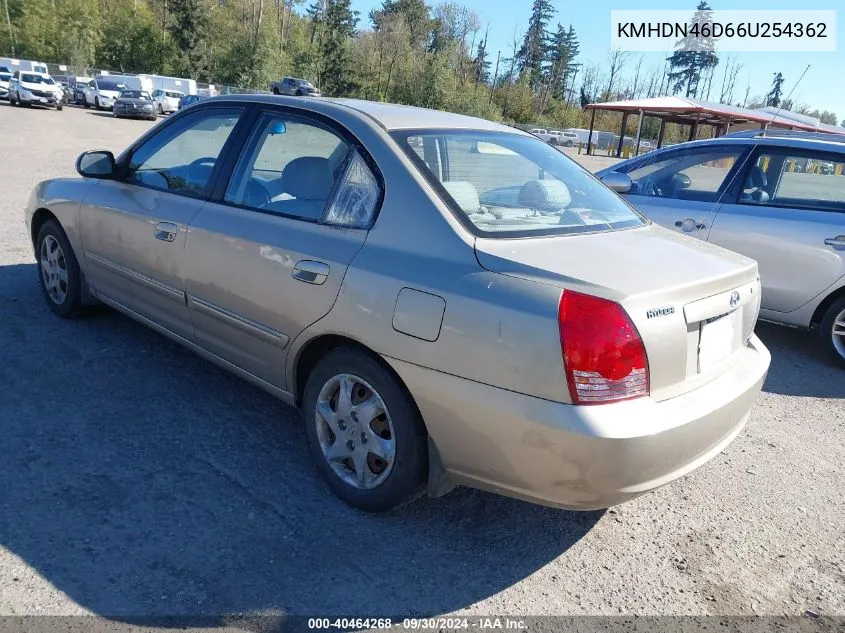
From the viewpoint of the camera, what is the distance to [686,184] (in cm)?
596

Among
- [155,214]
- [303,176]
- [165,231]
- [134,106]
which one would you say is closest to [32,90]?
[134,106]

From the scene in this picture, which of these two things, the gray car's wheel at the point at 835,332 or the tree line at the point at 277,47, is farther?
the tree line at the point at 277,47

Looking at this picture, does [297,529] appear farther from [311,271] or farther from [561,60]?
[561,60]

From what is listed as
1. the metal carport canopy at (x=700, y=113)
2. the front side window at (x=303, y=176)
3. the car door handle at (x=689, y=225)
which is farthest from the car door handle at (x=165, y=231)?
the metal carport canopy at (x=700, y=113)

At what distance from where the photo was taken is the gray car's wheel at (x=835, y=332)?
5.20m

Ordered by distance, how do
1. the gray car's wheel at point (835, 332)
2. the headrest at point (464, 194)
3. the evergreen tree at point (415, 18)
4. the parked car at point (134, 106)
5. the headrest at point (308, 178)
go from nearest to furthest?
1. the headrest at point (464, 194)
2. the headrest at point (308, 178)
3. the gray car's wheel at point (835, 332)
4. the parked car at point (134, 106)
5. the evergreen tree at point (415, 18)

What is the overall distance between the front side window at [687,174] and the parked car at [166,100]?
3756cm

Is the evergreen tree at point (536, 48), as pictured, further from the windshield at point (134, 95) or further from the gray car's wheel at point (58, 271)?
the gray car's wheel at point (58, 271)

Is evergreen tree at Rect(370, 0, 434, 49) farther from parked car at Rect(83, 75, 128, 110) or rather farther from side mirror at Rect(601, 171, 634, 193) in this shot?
side mirror at Rect(601, 171, 634, 193)

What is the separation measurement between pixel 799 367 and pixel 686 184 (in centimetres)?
184

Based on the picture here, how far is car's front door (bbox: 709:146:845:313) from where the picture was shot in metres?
5.14

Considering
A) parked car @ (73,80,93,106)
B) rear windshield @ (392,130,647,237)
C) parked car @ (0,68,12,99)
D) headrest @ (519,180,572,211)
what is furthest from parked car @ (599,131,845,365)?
parked car @ (73,80,93,106)

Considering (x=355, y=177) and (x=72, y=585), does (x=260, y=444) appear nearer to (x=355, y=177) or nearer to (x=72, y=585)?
(x=72, y=585)

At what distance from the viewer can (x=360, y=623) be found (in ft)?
7.50
